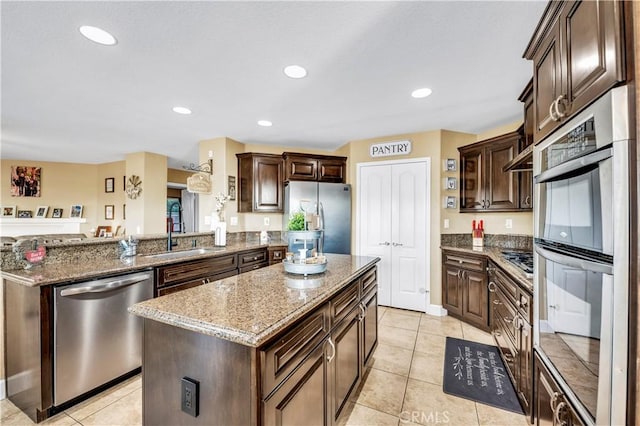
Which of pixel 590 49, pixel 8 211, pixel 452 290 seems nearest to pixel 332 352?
pixel 590 49

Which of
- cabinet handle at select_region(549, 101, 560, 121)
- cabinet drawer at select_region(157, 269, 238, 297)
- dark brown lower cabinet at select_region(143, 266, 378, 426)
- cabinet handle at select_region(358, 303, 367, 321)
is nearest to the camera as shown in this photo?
dark brown lower cabinet at select_region(143, 266, 378, 426)

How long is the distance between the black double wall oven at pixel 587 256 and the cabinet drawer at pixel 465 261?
188 centimetres

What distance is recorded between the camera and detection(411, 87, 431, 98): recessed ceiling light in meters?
2.54

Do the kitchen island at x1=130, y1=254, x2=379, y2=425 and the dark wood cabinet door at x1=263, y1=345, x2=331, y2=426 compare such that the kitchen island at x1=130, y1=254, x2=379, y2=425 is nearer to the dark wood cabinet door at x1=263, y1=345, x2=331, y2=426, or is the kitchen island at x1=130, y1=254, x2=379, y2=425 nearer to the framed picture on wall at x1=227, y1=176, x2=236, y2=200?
the dark wood cabinet door at x1=263, y1=345, x2=331, y2=426

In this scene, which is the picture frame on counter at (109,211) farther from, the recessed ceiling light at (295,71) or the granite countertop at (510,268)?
the granite countertop at (510,268)

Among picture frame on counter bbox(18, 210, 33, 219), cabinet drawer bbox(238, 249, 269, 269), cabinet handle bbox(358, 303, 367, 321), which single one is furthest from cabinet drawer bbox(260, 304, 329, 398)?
picture frame on counter bbox(18, 210, 33, 219)

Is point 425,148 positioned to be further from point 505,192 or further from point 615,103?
point 615,103

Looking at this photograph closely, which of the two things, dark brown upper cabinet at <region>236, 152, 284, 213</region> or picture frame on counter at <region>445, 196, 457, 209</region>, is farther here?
dark brown upper cabinet at <region>236, 152, 284, 213</region>

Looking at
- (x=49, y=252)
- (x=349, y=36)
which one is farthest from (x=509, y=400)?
(x=49, y=252)

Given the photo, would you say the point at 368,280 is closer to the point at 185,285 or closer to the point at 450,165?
the point at 185,285

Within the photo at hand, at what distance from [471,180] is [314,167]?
7.06 feet

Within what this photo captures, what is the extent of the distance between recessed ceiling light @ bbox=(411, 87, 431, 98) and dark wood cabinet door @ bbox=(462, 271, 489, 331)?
201cm

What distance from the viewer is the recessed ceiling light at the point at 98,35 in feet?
5.57

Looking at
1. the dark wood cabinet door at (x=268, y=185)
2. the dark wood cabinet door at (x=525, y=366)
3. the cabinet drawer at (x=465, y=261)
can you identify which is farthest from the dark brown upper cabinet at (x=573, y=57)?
the dark wood cabinet door at (x=268, y=185)
